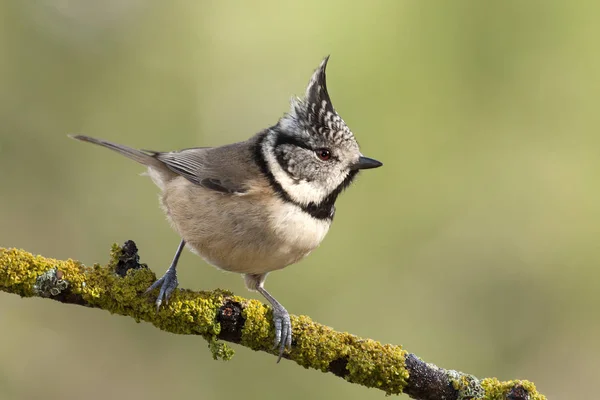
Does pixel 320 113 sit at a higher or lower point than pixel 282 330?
higher

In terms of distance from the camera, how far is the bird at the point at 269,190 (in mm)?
4285

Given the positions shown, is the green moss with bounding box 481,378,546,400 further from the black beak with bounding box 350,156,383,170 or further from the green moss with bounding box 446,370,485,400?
A: the black beak with bounding box 350,156,383,170

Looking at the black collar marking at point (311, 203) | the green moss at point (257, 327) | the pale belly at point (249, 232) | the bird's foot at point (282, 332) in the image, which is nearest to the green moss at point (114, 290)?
the green moss at point (257, 327)

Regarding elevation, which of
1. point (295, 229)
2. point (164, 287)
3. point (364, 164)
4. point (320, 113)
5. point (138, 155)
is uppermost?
point (320, 113)

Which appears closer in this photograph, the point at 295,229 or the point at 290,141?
the point at 295,229

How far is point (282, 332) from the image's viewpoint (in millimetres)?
3619

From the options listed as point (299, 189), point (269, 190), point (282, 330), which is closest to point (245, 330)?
point (282, 330)

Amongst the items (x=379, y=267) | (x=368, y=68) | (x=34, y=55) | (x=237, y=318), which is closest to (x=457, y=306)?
(x=379, y=267)

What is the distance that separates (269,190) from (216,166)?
538mm

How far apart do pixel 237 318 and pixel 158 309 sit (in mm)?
413

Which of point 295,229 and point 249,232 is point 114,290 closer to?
point 249,232

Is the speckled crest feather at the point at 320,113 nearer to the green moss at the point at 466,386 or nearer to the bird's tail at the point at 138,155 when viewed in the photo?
the bird's tail at the point at 138,155

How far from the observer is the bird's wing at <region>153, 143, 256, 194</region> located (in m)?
→ 4.54

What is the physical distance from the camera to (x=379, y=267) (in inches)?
262
